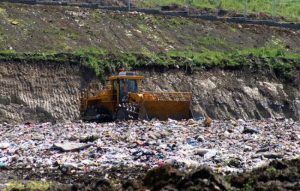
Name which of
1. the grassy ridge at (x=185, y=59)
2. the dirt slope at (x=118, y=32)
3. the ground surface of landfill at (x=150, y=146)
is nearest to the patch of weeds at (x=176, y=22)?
the dirt slope at (x=118, y=32)

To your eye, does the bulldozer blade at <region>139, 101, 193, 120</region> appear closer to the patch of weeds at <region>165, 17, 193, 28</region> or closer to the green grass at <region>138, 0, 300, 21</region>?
the patch of weeds at <region>165, 17, 193, 28</region>

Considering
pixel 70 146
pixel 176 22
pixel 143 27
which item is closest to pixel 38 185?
pixel 70 146

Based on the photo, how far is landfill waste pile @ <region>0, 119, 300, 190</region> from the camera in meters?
16.0

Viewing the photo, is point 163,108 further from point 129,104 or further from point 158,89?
point 158,89

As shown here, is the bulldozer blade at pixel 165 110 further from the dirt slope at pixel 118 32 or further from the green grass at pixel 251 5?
the green grass at pixel 251 5

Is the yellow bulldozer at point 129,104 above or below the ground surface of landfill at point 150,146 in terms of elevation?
below

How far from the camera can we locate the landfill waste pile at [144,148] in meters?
16.0

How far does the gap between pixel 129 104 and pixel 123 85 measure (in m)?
0.86

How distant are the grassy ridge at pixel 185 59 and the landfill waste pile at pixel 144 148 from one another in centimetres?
801

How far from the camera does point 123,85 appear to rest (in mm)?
27391

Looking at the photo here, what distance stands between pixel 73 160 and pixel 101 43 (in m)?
18.4

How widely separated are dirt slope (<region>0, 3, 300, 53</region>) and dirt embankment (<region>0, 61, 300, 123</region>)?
180 centimetres

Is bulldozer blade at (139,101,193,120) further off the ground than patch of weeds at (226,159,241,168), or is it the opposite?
patch of weeds at (226,159,241,168)

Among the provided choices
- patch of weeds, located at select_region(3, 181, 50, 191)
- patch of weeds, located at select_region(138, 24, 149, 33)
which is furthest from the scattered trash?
patch of weeds, located at select_region(138, 24, 149, 33)
